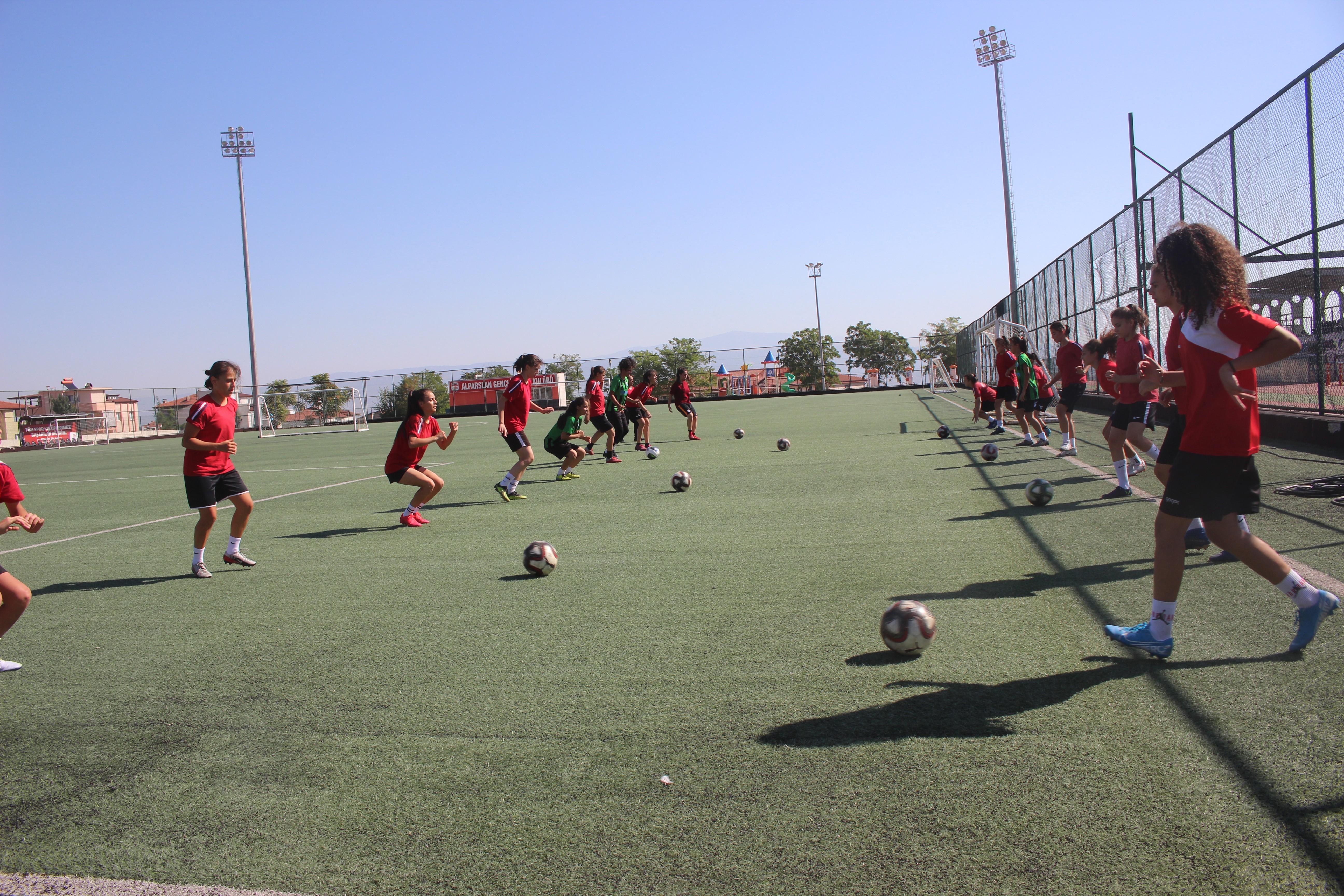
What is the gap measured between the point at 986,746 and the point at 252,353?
5063cm

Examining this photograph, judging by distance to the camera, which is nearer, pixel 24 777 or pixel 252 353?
pixel 24 777

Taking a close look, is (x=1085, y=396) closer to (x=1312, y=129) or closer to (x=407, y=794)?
(x=1312, y=129)

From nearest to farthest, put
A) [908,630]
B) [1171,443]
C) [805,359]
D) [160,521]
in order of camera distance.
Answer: [908,630] < [1171,443] < [160,521] < [805,359]

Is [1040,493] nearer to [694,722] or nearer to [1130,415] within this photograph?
[1130,415]

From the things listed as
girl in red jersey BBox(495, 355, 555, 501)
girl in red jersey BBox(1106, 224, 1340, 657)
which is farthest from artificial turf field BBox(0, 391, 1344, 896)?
girl in red jersey BBox(495, 355, 555, 501)

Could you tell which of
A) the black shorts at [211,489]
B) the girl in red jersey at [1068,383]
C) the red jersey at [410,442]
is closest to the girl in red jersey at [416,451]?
the red jersey at [410,442]

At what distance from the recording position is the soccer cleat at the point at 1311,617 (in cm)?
389

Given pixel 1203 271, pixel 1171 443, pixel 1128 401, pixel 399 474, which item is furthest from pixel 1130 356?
pixel 399 474

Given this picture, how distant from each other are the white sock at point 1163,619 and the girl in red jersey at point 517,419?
27.9ft

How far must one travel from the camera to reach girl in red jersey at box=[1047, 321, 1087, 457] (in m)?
13.0

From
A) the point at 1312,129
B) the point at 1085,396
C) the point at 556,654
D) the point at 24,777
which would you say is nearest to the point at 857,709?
the point at 556,654

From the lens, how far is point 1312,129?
10602 millimetres

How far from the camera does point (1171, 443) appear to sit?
4.96 m

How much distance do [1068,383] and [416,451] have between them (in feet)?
32.0
